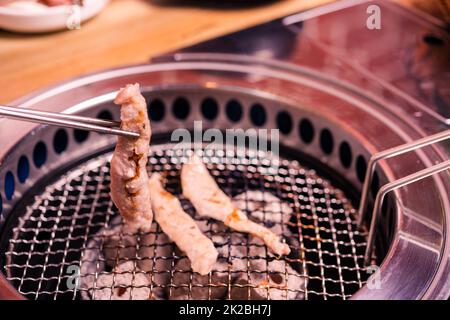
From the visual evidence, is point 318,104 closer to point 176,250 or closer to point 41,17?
point 176,250

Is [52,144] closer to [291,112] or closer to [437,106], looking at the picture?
[291,112]

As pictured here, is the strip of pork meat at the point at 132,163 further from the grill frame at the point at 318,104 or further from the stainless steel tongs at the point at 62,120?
the grill frame at the point at 318,104

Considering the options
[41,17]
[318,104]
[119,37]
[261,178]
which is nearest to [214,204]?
[261,178]

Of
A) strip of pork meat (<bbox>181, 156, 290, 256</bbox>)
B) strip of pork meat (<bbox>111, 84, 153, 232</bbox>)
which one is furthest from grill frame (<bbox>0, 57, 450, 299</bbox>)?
strip of pork meat (<bbox>111, 84, 153, 232</bbox>)

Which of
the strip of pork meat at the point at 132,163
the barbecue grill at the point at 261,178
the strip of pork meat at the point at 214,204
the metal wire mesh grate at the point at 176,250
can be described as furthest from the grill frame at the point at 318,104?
the strip of pork meat at the point at 132,163

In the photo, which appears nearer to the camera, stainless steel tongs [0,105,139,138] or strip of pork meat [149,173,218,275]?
stainless steel tongs [0,105,139,138]

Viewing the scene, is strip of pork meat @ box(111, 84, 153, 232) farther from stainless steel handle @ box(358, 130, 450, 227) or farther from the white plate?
the white plate
